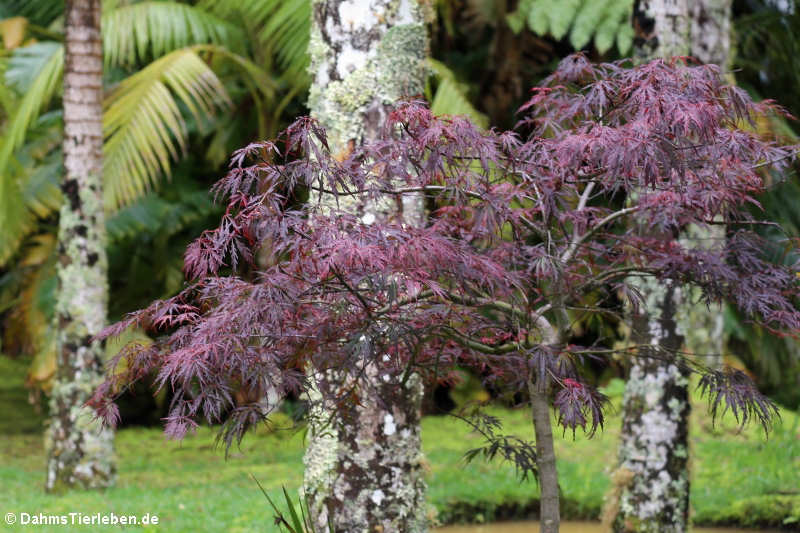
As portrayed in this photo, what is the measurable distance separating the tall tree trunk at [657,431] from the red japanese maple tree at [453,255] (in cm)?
168

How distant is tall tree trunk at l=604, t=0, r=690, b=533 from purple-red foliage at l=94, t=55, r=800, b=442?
5.56 ft

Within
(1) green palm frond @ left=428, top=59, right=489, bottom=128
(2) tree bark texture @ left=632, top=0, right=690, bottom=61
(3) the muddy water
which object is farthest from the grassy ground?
(1) green palm frond @ left=428, top=59, right=489, bottom=128

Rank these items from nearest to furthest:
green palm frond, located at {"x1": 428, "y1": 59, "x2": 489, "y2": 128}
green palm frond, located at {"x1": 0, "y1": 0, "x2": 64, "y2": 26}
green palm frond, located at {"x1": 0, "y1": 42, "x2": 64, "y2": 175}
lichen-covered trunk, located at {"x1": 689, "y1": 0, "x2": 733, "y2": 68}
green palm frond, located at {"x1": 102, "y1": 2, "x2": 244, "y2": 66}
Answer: lichen-covered trunk, located at {"x1": 689, "y1": 0, "x2": 733, "y2": 68}
green palm frond, located at {"x1": 0, "y1": 42, "x2": 64, "y2": 175}
green palm frond, located at {"x1": 428, "y1": 59, "x2": 489, "y2": 128}
green palm frond, located at {"x1": 102, "y1": 2, "x2": 244, "y2": 66}
green palm frond, located at {"x1": 0, "y1": 0, "x2": 64, "y2": 26}

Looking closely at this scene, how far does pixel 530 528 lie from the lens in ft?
A: 21.2

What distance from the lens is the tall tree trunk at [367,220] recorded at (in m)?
4.47

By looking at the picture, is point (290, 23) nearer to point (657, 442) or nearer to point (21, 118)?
point (21, 118)

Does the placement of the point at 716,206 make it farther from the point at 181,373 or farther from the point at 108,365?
the point at 108,365

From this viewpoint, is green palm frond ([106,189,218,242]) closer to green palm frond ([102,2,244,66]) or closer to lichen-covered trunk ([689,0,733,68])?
green palm frond ([102,2,244,66])

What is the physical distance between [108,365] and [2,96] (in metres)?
5.18

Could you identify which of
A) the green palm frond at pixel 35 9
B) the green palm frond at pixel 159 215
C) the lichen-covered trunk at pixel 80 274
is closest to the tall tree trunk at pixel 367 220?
the lichen-covered trunk at pixel 80 274

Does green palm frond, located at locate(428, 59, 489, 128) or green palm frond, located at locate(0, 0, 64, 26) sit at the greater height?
green palm frond, located at locate(0, 0, 64, 26)

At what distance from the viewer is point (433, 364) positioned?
3.56m

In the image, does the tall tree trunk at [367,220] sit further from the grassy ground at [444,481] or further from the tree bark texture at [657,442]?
the tree bark texture at [657,442]

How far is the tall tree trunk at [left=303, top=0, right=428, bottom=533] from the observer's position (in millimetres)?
4473
